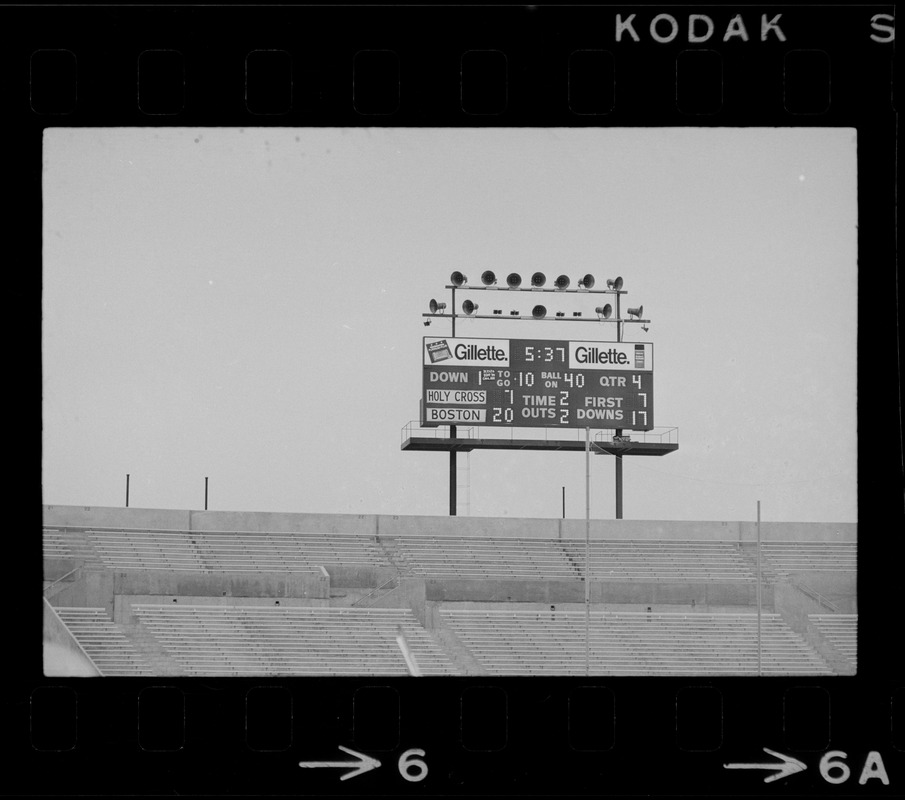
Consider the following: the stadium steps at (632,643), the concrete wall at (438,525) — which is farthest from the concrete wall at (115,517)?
the stadium steps at (632,643)

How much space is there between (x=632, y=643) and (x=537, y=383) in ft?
→ 19.7

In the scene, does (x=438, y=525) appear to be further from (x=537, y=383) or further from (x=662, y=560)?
(x=662, y=560)

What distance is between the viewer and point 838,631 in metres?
21.1

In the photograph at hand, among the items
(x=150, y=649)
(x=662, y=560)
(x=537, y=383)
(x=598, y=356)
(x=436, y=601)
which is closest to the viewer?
(x=150, y=649)

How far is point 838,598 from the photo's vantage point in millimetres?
22625

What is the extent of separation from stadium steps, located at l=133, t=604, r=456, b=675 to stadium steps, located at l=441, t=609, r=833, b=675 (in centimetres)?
93

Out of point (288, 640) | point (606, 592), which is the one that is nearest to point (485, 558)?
point (606, 592)

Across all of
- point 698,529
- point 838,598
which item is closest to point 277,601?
point 698,529

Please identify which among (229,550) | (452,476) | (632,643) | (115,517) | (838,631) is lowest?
(632,643)

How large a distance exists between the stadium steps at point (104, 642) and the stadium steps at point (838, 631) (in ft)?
35.2

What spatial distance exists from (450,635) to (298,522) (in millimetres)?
4180

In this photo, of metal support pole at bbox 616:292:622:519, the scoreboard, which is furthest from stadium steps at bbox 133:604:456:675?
metal support pole at bbox 616:292:622:519
